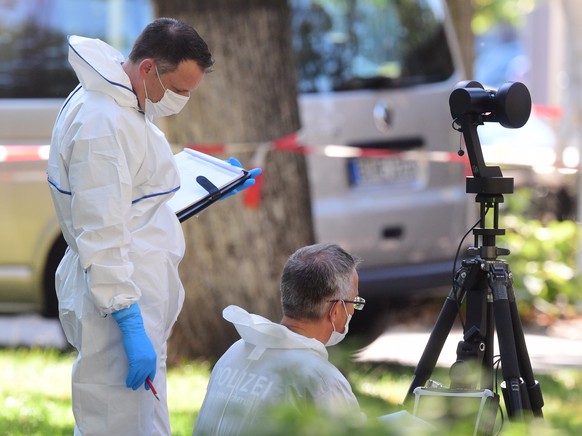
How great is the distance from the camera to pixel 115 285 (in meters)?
3.30

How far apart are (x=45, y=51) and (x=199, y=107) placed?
100 centimetres

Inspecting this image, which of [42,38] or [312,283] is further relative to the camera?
[42,38]

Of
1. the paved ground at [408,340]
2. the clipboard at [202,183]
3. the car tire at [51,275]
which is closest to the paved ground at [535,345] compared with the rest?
the paved ground at [408,340]

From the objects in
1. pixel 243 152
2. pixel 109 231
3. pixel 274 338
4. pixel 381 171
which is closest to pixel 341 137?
pixel 381 171

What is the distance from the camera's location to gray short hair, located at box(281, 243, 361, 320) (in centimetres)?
314

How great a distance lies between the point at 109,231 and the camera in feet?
10.8

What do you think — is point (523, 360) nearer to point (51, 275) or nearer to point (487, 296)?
point (487, 296)

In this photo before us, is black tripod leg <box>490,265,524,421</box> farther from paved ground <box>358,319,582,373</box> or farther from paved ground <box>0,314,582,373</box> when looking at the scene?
paved ground <box>0,314,582,373</box>

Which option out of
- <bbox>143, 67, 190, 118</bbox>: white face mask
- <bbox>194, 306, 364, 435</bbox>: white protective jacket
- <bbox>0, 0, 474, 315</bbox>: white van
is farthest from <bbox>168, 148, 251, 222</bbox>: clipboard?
<bbox>0, 0, 474, 315</bbox>: white van

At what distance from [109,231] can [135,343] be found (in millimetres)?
322

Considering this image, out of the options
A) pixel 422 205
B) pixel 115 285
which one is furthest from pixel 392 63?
pixel 115 285

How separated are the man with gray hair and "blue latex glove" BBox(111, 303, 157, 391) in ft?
0.94

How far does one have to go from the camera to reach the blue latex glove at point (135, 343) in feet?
10.9

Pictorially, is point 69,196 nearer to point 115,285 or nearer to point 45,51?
point 115,285
